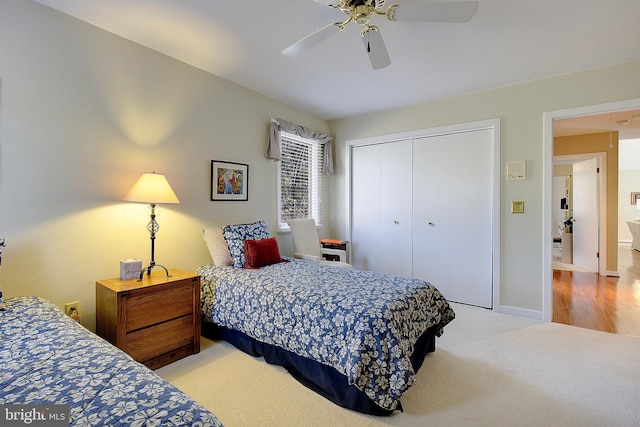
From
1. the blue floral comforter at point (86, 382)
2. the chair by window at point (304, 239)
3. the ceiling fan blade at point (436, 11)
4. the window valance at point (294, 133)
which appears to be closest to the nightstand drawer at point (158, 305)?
the blue floral comforter at point (86, 382)

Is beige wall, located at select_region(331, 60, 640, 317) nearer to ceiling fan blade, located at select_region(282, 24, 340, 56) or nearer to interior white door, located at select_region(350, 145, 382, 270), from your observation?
interior white door, located at select_region(350, 145, 382, 270)

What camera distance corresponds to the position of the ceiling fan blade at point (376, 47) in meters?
1.85

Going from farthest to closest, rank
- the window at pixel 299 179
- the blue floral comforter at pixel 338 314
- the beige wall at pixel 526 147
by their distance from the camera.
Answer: the window at pixel 299 179, the beige wall at pixel 526 147, the blue floral comforter at pixel 338 314

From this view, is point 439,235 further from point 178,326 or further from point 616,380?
point 178,326

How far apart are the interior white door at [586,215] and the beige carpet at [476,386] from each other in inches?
130

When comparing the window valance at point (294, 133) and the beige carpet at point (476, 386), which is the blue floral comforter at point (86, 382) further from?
the window valance at point (294, 133)

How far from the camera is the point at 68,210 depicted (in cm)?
213

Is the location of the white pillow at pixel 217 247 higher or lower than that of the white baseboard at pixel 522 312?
higher

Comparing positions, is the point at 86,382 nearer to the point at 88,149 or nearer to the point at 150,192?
the point at 150,192

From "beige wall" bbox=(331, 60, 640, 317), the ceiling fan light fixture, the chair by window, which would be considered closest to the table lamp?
the chair by window

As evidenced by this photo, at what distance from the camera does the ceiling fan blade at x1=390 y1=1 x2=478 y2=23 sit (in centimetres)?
153

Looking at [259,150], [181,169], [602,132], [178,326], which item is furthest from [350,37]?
[602,132]

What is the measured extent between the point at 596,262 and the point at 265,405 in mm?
6206

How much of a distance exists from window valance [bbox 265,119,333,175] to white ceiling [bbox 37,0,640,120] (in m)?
0.48
